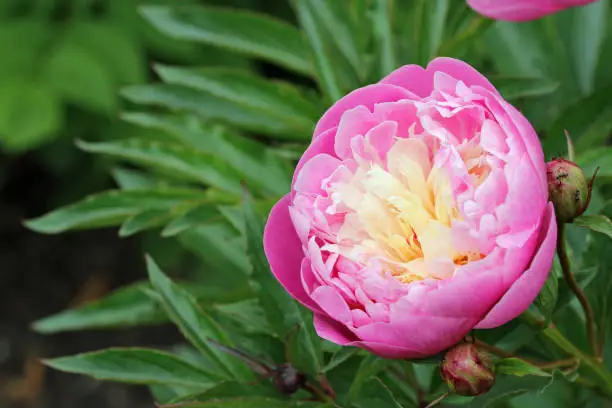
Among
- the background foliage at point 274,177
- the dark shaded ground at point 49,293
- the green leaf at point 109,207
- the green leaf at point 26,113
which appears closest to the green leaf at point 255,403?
the background foliage at point 274,177

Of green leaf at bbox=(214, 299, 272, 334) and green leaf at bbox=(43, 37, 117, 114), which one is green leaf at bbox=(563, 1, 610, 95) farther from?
green leaf at bbox=(43, 37, 117, 114)

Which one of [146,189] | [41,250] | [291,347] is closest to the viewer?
[291,347]

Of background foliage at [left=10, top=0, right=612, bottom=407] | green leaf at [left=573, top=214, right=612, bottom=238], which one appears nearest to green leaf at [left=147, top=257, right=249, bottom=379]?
background foliage at [left=10, top=0, right=612, bottom=407]

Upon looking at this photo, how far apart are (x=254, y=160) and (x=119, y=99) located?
1.29 m

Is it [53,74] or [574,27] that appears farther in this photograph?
[53,74]

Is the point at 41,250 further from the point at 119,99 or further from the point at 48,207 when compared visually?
the point at 119,99

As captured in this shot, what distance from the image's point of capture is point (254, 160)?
1123 millimetres

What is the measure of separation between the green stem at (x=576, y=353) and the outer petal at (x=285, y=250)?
0.66 ft

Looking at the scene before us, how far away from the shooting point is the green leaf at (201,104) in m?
1.19

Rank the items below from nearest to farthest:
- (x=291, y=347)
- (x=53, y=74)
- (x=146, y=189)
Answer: (x=291, y=347) → (x=146, y=189) → (x=53, y=74)

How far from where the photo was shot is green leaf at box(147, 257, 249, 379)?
839mm

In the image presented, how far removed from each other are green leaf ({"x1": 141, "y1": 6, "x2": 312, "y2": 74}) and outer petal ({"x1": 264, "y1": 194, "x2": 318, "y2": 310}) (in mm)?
563

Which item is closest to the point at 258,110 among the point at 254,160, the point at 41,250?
the point at 254,160

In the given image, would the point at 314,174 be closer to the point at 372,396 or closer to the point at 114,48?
the point at 372,396
